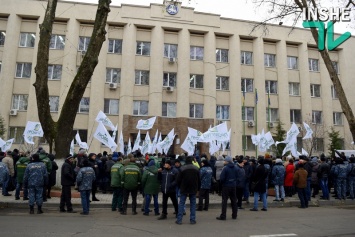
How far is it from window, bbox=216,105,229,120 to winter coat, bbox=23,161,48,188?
921 inches

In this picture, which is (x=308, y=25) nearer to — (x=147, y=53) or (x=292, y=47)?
(x=147, y=53)

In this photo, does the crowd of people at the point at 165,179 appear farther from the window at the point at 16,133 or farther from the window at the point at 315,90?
the window at the point at 315,90

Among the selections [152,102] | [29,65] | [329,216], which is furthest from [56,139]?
[29,65]

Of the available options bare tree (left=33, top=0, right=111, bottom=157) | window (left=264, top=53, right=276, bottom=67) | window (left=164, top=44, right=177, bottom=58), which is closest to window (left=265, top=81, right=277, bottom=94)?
window (left=264, top=53, right=276, bottom=67)

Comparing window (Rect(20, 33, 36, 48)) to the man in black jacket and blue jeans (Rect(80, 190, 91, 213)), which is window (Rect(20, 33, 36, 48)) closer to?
the man in black jacket

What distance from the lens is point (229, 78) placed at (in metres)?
32.4

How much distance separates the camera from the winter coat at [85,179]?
31.3 ft

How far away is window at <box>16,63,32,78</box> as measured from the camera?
29.1m

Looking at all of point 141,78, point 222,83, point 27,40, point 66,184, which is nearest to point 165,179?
point 66,184

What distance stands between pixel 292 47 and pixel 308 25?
20715 mm

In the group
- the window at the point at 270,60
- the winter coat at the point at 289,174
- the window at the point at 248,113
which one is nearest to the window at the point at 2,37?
the window at the point at 248,113

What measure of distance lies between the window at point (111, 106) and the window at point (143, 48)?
222 inches

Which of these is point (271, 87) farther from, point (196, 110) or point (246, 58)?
point (196, 110)

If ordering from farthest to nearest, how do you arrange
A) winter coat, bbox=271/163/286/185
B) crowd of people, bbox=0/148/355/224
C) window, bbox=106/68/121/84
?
1. window, bbox=106/68/121/84
2. winter coat, bbox=271/163/286/185
3. crowd of people, bbox=0/148/355/224
